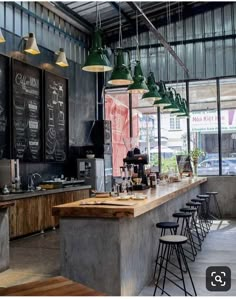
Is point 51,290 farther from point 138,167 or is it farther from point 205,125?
point 205,125

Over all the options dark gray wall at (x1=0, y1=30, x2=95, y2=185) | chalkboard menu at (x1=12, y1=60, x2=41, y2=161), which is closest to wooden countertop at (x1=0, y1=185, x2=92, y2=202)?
dark gray wall at (x1=0, y1=30, x2=95, y2=185)

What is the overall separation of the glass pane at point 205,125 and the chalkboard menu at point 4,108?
17.2 feet

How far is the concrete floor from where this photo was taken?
165 inches

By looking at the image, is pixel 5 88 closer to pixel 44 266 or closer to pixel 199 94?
pixel 44 266

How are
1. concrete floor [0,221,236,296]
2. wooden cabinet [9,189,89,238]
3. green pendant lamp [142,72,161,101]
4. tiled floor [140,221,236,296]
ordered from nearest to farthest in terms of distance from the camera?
tiled floor [140,221,236,296] < concrete floor [0,221,236,296] < green pendant lamp [142,72,161,101] < wooden cabinet [9,189,89,238]

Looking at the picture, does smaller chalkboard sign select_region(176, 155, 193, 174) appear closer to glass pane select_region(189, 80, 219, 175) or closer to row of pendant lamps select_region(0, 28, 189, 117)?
glass pane select_region(189, 80, 219, 175)

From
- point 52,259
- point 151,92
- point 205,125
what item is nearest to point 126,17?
point 205,125

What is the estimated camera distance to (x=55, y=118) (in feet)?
28.4

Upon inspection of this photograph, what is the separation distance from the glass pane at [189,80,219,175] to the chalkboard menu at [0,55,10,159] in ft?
17.2

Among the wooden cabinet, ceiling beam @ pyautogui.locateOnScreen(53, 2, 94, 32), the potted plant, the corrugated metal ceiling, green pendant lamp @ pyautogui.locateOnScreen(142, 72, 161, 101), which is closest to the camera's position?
green pendant lamp @ pyautogui.locateOnScreen(142, 72, 161, 101)

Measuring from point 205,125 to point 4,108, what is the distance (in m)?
5.52

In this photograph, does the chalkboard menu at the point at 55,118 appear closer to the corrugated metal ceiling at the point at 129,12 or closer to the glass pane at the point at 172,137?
the corrugated metal ceiling at the point at 129,12

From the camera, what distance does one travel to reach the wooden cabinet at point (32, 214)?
6359mm

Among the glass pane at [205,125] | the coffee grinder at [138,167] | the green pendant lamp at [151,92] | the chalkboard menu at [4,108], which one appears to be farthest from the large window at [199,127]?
the coffee grinder at [138,167]
